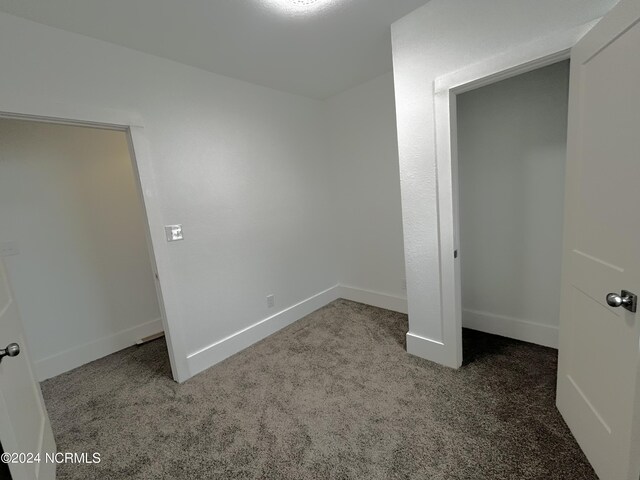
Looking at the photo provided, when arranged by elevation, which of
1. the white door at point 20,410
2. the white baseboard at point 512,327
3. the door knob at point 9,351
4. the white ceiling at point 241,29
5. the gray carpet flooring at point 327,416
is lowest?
the gray carpet flooring at point 327,416

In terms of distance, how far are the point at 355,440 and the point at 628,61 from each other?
2.06 meters

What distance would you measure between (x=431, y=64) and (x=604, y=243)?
55.7 inches

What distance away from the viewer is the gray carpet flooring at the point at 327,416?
1405 mm

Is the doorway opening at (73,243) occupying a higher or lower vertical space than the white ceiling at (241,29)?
lower

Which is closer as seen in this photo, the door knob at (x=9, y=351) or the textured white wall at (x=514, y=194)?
the door knob at (x=9, y=351)

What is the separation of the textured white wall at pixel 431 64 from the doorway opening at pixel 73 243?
6.50ft

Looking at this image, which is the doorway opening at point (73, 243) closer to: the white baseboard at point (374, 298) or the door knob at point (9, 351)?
the door knob at point (9, 351)

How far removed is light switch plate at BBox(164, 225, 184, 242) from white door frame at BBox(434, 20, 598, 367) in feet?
6.50

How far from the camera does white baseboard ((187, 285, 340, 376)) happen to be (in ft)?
7.69

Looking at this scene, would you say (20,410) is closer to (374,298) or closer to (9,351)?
(9,351)

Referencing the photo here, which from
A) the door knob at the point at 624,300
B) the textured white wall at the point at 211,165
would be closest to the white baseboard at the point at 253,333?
the textured white wall at the point at 211,165

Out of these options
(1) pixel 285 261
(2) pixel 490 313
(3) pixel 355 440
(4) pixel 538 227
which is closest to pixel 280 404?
(3) pixel 355 440

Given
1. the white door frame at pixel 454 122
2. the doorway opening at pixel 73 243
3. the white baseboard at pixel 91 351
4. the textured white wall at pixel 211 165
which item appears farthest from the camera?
the white baseboard at pixel 91 351

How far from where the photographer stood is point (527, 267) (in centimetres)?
226
